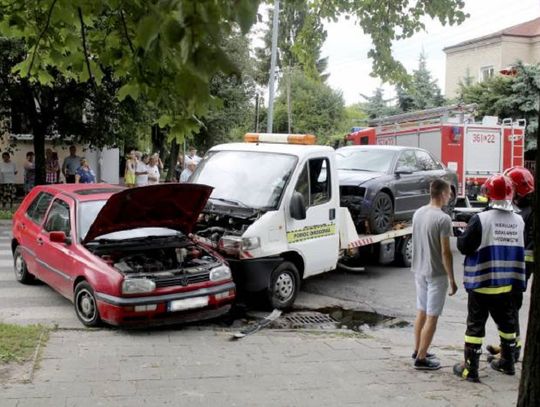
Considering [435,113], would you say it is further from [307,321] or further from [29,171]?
[29,171]

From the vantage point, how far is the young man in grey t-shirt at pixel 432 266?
5527mm

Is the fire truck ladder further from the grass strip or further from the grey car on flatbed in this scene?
the grass strip

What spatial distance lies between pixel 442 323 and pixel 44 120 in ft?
42.9

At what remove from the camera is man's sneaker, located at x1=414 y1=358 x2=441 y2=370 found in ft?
18.3

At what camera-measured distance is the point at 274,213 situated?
7.94m

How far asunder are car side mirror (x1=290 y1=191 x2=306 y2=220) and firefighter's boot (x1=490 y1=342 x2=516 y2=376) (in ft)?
10.8

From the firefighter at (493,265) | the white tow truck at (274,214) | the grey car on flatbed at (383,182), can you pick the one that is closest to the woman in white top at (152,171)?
the grey car on flatbed at (383,182)

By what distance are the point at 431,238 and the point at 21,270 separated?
6000mm

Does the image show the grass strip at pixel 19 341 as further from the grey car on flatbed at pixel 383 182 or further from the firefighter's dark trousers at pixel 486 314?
the grey car on flatbed at pixel 383 182

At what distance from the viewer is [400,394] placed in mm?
4914

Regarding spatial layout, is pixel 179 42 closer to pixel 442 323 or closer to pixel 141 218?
pixel 141 218

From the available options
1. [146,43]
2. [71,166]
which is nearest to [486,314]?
[146,43]

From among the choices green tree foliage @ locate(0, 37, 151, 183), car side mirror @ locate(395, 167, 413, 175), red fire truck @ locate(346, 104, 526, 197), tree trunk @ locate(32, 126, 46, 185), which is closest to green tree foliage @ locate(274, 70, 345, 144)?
red fire truck @ locate(346, 104, 526, 197)

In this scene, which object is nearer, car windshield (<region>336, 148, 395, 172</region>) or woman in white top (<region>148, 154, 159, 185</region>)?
car windshield (<region>336, 148, 395, 172</region>)
